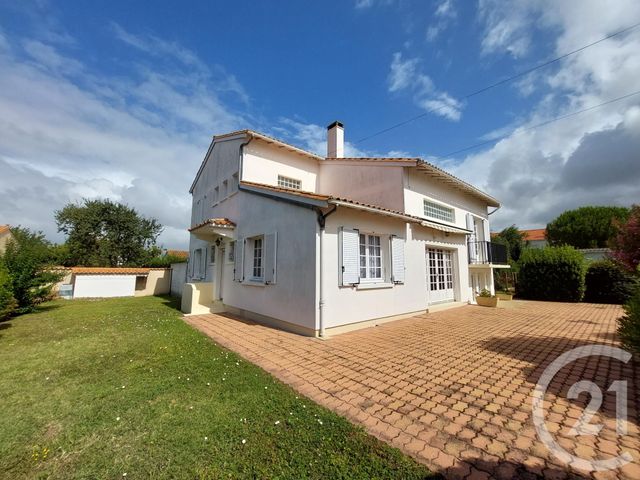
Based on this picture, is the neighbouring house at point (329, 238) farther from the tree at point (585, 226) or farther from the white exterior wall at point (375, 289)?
the tree at point (585, 226)

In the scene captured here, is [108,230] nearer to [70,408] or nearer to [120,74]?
[120,74]

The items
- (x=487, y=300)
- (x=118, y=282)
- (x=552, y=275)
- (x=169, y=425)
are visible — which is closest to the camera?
(x=169, y=425)

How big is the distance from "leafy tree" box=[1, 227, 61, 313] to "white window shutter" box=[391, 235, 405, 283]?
14.2m

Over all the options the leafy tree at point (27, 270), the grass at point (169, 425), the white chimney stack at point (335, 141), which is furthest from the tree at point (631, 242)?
the leafy tree at point (27, 270)

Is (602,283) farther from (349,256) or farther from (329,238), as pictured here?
(329,238)

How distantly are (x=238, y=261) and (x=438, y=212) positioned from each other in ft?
30.6

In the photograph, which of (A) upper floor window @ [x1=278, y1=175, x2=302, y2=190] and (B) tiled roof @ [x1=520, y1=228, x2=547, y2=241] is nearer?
(A) upper floor window @ [x1=278, y1=175, x2=302, y2=190]

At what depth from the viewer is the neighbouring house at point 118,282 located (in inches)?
715

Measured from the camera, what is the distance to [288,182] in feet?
43.0

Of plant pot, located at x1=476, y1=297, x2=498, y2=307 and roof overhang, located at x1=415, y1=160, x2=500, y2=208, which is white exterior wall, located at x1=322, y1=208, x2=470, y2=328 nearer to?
roof overhang, located at x1=415, y1=160, x2=500, y2=208

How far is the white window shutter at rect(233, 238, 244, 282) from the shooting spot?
10.2 metres

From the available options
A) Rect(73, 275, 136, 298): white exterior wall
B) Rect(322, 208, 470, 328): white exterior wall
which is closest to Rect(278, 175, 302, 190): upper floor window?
Rect(322, 208, 470, 328): white exterior wall

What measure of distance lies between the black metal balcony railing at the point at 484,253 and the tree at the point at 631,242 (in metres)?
6.96

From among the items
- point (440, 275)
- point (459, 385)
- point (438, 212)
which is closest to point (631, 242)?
point (440, 275)
